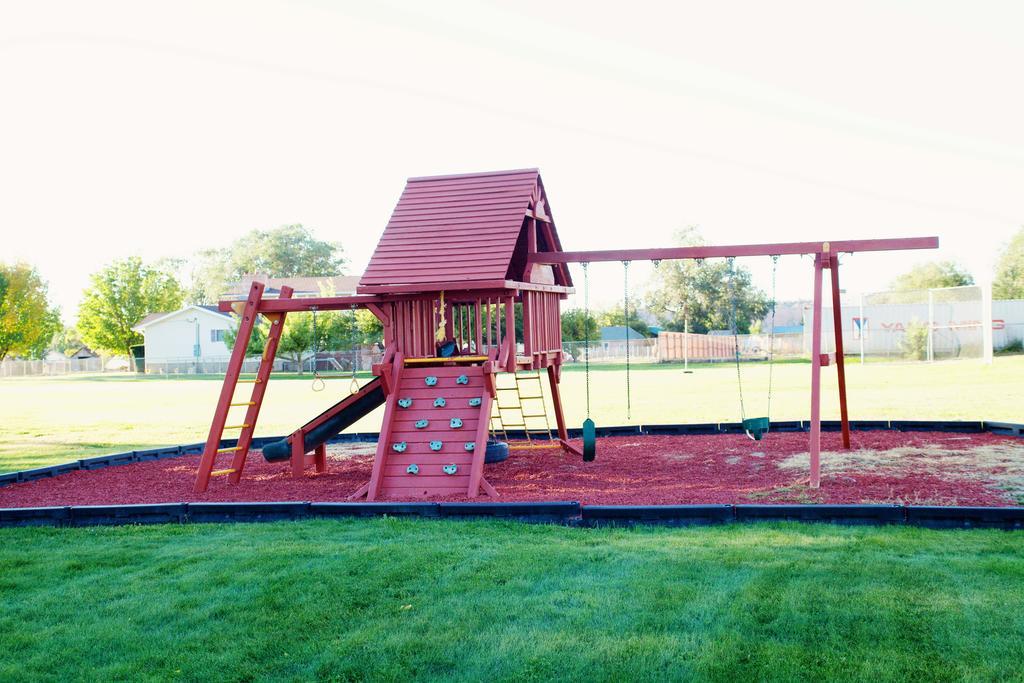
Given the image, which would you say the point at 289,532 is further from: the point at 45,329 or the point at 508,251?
the point at 45,329

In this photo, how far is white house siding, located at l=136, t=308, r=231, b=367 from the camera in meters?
75.0

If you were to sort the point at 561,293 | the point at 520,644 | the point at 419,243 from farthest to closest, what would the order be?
the point at 561,293, the point at 419,243, the point at 520,644

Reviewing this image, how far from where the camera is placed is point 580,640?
506 cm

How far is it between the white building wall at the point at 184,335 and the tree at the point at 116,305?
27.9 ft

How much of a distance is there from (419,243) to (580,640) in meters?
7.79

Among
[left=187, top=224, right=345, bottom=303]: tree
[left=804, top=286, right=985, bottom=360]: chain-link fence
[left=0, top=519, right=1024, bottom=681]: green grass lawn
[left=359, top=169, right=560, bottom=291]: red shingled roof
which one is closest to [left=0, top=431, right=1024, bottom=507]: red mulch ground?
[left=0, top=519, right=1024, bottom=681]: green grass lawn

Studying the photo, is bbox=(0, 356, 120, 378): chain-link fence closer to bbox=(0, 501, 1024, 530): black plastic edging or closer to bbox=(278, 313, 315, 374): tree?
bbox=(278, 313, 315, 374): tree

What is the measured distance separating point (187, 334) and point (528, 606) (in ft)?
248

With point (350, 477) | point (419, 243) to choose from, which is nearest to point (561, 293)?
point (419, 243)

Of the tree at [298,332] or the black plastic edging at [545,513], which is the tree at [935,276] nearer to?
the tree at [298,332]

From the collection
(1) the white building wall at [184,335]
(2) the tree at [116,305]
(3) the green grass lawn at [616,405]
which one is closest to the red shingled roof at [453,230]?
(3) the green grass lawn at [616,405]

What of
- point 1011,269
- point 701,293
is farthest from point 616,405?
point 1011,269

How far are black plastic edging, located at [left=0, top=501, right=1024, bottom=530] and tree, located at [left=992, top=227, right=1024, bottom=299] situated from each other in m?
77.8

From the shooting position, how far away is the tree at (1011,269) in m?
76.3
